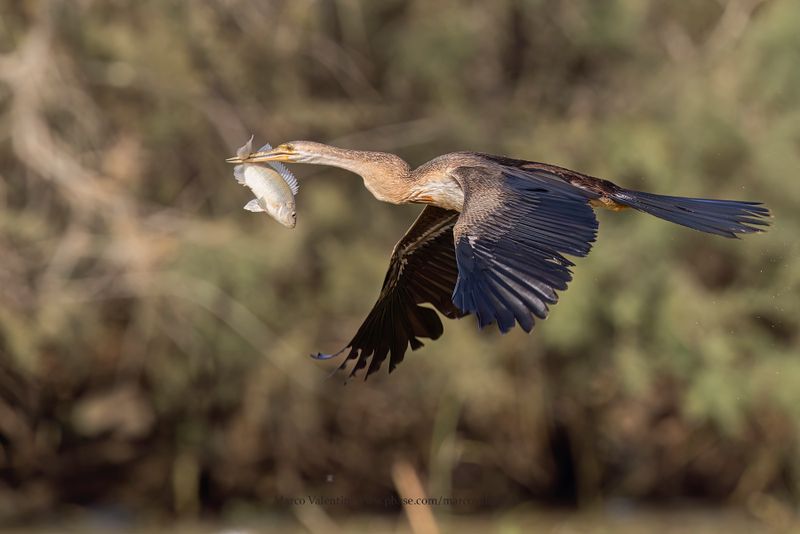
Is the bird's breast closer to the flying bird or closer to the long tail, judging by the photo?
the flying bird

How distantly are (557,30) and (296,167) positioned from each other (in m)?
2.77

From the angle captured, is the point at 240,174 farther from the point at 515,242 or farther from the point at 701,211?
the point at 701,211

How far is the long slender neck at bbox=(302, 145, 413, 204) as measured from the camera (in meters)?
6.09

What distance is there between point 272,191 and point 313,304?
600cm

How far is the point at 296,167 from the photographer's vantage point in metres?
11.7

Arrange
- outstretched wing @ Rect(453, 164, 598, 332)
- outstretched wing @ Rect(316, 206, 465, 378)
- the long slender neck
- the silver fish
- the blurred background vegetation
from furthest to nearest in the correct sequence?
the blurred background vegetation, outstretched wing @ Rect(316, 206, 465, 378), the long slender neck, the silver fish, outstretched wing @ Rect(453, 164, 598, 332)

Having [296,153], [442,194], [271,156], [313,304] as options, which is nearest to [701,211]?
[442,194]

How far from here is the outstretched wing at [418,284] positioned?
6.25m

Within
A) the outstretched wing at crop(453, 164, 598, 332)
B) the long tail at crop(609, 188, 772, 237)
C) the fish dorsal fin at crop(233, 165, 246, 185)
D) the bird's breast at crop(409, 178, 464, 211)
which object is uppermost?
the fish dorsal fin at crop(233, 165, 246, 185)

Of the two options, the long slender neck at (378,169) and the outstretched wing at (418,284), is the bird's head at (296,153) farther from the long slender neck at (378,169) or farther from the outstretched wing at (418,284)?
the outstretched wing at (418,284)

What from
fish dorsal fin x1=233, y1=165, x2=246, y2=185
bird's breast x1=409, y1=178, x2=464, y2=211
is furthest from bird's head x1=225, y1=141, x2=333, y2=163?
bird's breast x1=409, y1=178, x2=464, y2=211

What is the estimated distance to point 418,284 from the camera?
636cm

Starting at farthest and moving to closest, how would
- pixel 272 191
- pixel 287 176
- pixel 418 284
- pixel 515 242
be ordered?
pixel 418 284, pixel 287 176, pixel 272 191, pixel 515 242

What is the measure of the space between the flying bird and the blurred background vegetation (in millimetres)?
4672
